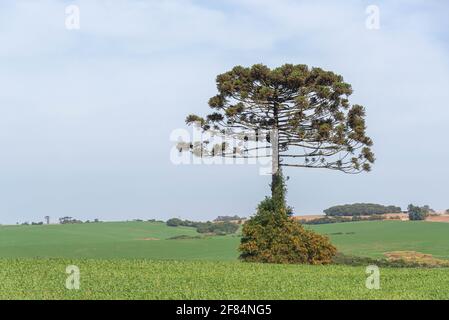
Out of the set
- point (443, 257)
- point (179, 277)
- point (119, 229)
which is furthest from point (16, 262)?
point (119, 229)

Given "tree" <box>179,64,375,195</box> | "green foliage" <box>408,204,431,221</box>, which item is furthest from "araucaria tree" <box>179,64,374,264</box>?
"green foliage" <box>408,204,431,221</box>

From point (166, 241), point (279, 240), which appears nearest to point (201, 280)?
point (279, 240)

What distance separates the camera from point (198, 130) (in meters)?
41.3

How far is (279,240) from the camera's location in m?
35.6

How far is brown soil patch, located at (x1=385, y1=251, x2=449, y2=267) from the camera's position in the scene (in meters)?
44.3

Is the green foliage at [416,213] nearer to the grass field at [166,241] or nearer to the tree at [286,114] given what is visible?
the grass field at [166,241]

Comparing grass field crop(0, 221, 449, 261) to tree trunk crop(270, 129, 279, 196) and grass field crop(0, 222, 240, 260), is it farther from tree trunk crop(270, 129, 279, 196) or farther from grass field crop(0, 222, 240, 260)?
tree trunk crop(270, 129, 279, 196)

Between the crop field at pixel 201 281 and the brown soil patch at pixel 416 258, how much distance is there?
1438cm

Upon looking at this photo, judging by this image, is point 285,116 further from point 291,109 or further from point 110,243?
point 110,243

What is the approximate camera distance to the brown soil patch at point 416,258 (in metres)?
44.3

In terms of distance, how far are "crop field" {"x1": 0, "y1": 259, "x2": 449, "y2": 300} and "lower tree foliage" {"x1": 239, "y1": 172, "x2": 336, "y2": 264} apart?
389 centimetres

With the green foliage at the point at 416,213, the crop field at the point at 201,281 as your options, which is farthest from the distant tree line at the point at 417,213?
the crop field at the point at 201,281

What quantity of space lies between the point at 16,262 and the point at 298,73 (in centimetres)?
1827
